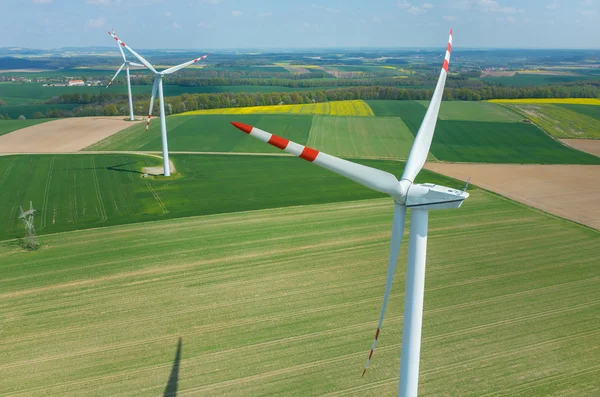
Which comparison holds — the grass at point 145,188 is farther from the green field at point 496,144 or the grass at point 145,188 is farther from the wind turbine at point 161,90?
the green field at point 496,144

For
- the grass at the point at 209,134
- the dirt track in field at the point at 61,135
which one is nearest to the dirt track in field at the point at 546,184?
the grass at the point at 209,134

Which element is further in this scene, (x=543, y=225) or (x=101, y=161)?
(x=101, y=161)

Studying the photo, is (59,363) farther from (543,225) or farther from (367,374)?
(543,225)

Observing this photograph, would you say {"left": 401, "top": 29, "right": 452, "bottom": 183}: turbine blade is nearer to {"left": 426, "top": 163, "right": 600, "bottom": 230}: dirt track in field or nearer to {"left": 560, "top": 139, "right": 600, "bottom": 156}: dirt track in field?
{"left": 426, "top": 163, "right": 600, "bottom": 230}: dirt track in field

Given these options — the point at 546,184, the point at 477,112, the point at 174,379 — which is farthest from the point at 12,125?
the point at 477,112

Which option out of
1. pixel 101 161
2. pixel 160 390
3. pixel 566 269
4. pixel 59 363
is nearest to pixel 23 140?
pixel 101 161

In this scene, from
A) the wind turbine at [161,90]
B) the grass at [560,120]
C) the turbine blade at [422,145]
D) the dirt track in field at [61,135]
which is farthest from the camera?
the grass at [560,120]
